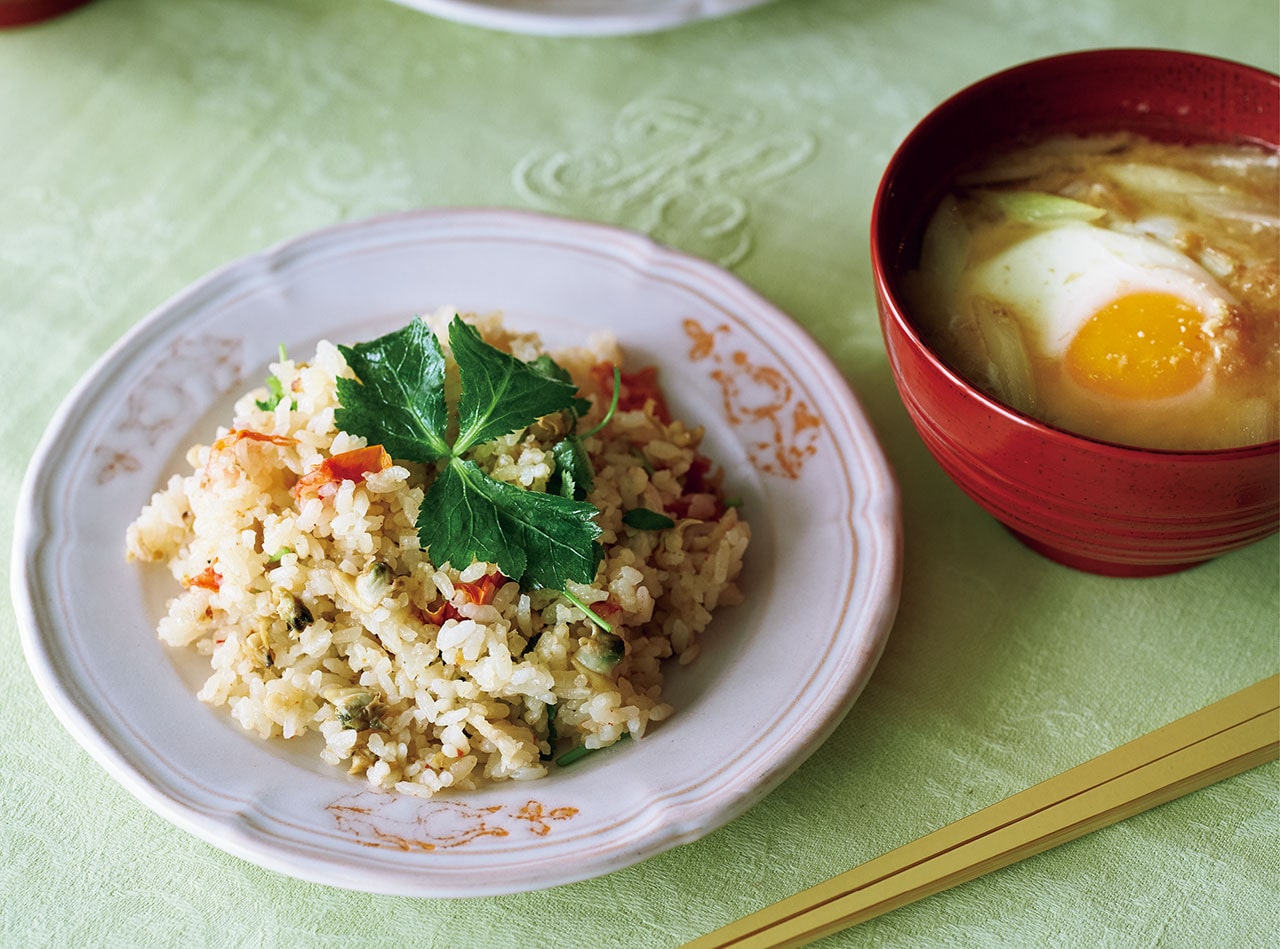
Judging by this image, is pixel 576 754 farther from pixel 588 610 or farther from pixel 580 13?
pixel 580 13

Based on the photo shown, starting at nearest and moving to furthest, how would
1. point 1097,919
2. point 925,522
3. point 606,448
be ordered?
point 1097,919 → point 606,448 → point 925,522

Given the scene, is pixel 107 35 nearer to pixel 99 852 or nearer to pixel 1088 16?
pixel 99 852

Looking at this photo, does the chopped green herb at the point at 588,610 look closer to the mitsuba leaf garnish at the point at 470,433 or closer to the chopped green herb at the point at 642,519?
the mitsuba leaf garnish at the point at 470,433

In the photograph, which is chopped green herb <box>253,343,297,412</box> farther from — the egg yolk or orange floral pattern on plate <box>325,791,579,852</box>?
the egg yolk

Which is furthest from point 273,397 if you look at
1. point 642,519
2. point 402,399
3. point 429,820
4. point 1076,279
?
point 1076,279

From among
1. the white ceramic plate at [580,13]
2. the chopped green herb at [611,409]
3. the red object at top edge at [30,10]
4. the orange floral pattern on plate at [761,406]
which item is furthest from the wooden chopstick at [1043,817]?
the red object at top edge at [30,10]

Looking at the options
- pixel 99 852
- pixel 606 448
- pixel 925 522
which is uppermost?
pixel 606 448

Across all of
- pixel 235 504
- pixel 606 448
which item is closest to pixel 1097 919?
pixel 606 448
